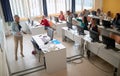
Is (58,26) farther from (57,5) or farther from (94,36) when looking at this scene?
(94,36)

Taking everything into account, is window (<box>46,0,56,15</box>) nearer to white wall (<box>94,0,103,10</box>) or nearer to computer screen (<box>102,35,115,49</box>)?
white wall (<box>94,0,103,10</box>)

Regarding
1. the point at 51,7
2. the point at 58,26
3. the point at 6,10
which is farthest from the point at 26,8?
the point at 58,26

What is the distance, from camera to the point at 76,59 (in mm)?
4820

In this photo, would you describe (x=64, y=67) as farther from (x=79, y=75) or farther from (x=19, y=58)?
(x=19, y=58)

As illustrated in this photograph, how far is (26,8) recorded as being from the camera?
8.27 m

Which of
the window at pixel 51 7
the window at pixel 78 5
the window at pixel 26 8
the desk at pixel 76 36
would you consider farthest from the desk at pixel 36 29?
the window at pixel 78 5

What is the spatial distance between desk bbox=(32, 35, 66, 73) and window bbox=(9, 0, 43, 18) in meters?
4.76

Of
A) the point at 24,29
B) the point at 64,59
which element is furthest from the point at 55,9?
the point at 64,59

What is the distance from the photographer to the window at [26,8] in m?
8.01

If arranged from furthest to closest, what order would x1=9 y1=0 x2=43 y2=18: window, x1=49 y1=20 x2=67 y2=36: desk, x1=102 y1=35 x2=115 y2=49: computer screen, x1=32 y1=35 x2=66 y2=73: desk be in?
x1=9 y1=0 x2=43 y2=18: window → x1=49 y1=20 x2=67 y2=36: desk → x1=32 y1=35 x2=66 y2=73: desk → x1=102 y1=35 x2=115 y2=49: computer screen

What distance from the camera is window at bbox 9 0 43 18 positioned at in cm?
801

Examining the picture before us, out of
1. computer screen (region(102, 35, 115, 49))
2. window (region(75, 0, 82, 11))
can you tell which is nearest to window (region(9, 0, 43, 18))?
window (region(75, 0, 82, 11))

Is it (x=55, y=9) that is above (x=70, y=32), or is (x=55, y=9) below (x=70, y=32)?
above

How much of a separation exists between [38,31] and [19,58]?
2.27 meters
